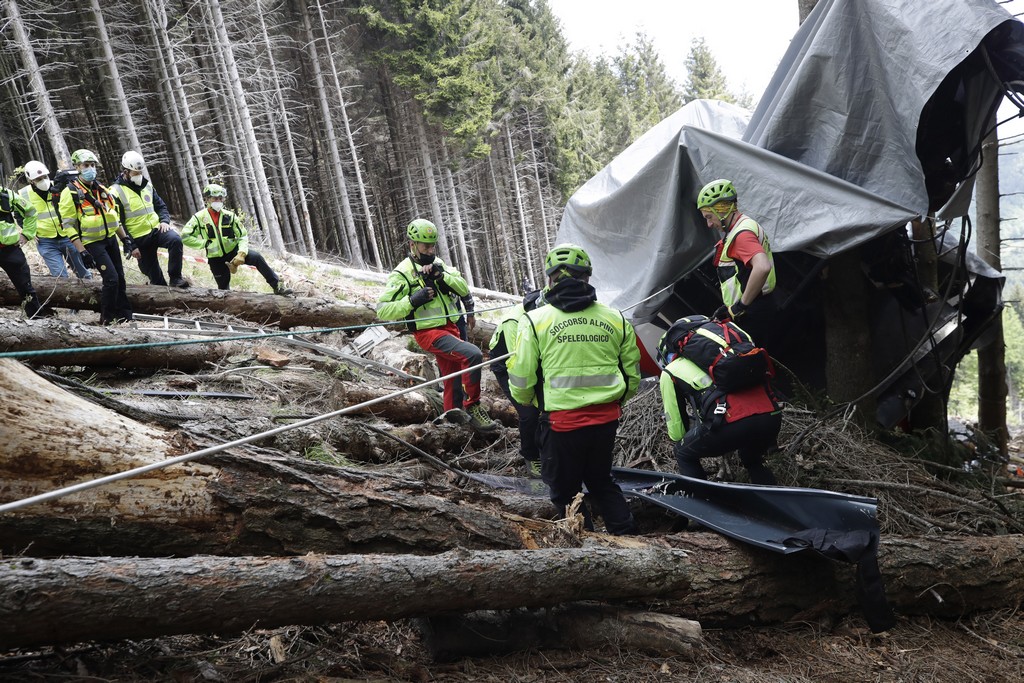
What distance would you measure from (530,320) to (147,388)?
11.3 feet

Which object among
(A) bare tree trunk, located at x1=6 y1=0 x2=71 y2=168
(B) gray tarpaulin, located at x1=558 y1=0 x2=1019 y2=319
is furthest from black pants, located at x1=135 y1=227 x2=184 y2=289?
(A) bare tree trunk, located at x1=6 y1=0 x2=71 y2=168

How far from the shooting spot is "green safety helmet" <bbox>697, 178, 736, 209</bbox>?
473 centimetres

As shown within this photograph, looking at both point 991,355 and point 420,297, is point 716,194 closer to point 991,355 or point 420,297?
point 420,297

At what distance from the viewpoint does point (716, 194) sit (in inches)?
187

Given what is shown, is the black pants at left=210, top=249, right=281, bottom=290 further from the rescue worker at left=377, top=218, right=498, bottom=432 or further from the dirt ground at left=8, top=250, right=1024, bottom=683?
the dirt ground at left=8, top=250, right=1024, bottom=683

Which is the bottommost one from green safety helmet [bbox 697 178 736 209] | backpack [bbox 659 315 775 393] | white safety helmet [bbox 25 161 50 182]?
backpack [bbox 659 315 775 393]

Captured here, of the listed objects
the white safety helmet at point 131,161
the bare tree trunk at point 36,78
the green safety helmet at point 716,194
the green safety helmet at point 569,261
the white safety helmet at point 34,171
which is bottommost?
the green safety helmet at point 569,261

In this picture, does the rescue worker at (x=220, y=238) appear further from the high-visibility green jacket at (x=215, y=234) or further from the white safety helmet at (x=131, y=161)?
the white safety helmet at (x=131, y=161)

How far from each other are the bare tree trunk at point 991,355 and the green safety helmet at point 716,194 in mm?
3772

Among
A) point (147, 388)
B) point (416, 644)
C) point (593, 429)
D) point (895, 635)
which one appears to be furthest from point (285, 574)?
point (147, 388)

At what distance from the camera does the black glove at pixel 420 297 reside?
226 inches

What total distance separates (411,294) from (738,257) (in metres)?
2.78

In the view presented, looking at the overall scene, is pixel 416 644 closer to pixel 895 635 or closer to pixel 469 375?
pixel 895 635

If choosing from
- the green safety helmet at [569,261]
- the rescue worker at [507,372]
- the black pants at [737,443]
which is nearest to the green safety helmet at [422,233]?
the rescue worker at [507,372]
